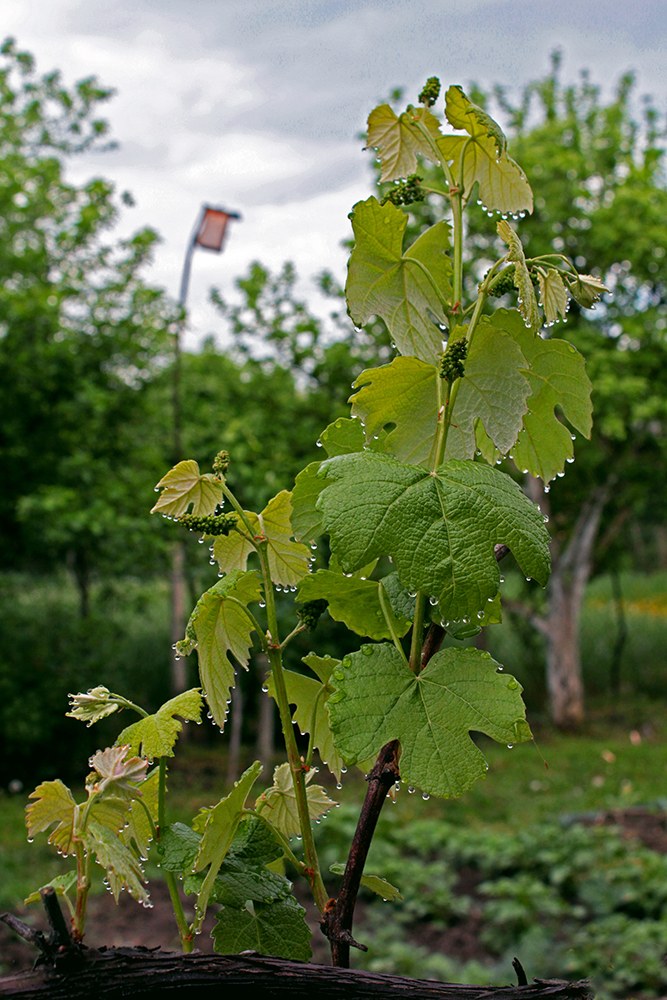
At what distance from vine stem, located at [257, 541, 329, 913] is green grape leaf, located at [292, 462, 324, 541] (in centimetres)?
4

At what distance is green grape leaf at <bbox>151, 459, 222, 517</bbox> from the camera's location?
69 cm

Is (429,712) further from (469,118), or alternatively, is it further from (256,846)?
(469,118)

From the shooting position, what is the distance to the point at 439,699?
61 centimetres

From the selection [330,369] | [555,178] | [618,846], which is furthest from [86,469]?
[555,178]

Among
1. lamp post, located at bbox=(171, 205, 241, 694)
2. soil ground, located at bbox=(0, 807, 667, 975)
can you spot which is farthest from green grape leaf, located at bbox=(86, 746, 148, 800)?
lamp post, located at bbox=(171, 205, 241, 694)

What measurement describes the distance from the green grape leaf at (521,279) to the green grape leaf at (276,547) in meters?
0.27

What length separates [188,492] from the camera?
0.71m

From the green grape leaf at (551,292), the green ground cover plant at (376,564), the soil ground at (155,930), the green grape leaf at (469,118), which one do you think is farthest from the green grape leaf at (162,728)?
the soil ground at (155,930)

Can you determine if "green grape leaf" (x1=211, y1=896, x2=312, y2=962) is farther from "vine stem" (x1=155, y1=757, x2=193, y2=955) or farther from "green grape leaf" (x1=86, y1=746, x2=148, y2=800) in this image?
"green grape leaf" (x1=86, y1=746, x2=148, y2=800)

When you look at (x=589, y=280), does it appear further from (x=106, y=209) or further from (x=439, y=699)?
(x=106, y=209)

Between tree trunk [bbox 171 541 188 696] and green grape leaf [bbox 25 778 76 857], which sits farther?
tree trunk [bbox 171 541 188 696]

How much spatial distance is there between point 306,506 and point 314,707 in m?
0.20

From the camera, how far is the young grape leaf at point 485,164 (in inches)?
29.3

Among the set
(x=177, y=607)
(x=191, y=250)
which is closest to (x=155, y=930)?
(x=177, y=607)
